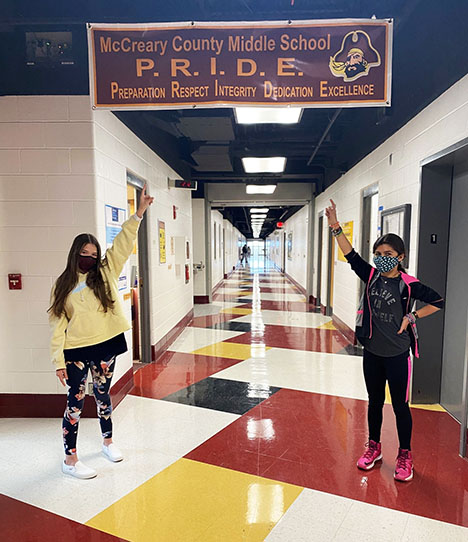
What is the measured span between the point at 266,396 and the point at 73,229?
7.66 feet

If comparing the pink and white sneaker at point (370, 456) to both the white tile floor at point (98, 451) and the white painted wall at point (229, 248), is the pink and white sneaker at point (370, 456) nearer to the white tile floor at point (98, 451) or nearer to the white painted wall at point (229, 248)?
the white tile floor at point (98, 451)

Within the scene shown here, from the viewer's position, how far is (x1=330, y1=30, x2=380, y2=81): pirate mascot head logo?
207cm

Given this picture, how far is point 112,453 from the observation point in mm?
2445

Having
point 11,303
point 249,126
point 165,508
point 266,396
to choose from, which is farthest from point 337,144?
point 165,508

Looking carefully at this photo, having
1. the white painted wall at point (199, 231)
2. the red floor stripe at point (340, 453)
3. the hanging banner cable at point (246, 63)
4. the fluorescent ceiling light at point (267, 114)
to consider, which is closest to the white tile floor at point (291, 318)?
the white painted wall at point (199, 231)

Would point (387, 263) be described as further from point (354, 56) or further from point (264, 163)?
point (264, 163)

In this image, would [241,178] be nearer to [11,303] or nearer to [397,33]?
[397,33]

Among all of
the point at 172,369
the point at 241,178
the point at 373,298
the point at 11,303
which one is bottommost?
the point at 172,369

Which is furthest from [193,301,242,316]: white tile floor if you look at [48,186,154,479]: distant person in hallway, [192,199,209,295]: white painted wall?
[48,186,154,479]: distant person in hallway

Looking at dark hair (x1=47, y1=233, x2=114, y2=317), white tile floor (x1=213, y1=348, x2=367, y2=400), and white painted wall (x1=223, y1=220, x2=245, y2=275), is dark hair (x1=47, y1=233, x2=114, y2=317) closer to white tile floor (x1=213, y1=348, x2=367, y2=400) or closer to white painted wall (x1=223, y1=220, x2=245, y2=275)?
white tile floor (x1=213, y1=348, x2=367, y2=400)

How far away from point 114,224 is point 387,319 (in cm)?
245

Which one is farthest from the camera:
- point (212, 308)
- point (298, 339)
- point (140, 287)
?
point (212, 308)

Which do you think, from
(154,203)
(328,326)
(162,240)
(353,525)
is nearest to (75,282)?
(353,525)

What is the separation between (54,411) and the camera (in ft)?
10.0
